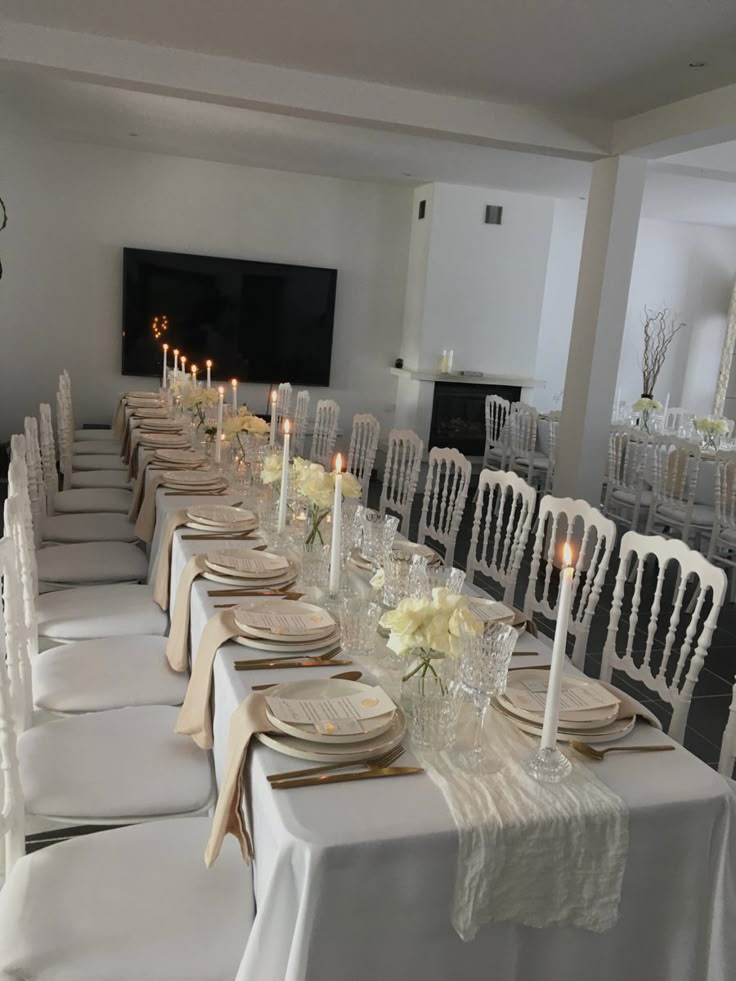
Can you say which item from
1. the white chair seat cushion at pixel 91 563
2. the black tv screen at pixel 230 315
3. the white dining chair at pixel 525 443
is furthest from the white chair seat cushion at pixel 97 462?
the white dining chair at pixel 525 443

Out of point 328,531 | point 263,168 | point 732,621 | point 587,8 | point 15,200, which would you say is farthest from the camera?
point 263,168

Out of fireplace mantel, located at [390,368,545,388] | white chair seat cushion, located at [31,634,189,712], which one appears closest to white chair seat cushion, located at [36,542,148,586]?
white chair seat cushion, located at [31,634,189,712]

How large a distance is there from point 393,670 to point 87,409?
Result: 21.5 ft

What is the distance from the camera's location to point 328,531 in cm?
254

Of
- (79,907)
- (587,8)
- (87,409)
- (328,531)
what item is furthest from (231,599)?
(87,409)

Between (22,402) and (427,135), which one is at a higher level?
(427,135)

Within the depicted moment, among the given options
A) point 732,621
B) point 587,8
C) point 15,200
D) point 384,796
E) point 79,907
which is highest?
point 587,8

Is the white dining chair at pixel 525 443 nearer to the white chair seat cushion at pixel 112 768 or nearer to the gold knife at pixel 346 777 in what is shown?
the white chair seat cushion at pixel 112 768

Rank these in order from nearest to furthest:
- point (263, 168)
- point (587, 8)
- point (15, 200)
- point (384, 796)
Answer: point (384, 796) < point (587, 8) < point (15, 200) < point (263, 168)

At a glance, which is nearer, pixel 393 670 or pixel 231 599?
pixel 393 670

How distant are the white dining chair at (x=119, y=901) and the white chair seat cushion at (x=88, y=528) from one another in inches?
86.4

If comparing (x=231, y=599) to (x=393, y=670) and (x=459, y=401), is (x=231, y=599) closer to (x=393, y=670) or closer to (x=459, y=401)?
(x=393, y=670)

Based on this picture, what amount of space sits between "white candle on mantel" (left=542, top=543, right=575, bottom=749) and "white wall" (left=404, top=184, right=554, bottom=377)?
6799mm

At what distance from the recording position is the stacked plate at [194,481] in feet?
11.1
